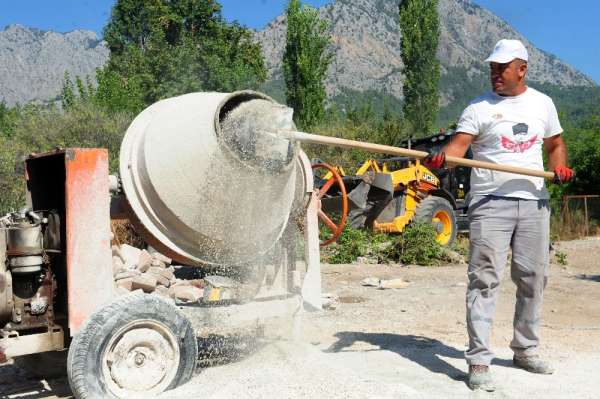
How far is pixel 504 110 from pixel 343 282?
17.0 feet

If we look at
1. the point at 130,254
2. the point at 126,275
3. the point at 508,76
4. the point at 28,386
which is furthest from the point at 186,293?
the point at 508,76

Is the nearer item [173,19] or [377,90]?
[173,19]

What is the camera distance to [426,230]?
434 inches

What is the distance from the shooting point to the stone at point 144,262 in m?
7.70

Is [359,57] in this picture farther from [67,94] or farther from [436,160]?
[436,160]

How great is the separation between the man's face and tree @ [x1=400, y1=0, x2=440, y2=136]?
2804 centimetres

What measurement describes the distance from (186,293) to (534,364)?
385cm

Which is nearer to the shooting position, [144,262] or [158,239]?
[158,239]

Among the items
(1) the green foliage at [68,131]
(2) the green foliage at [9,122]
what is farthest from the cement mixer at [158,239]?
(2) the green foliage at [9,122]

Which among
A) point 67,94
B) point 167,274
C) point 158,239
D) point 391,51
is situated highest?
point 391,51

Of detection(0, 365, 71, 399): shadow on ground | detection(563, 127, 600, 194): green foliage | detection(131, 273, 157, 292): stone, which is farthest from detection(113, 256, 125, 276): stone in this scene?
detection(563, 127, 600, 194): green foliage

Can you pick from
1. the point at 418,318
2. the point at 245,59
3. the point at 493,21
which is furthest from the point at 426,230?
the point at 493,21

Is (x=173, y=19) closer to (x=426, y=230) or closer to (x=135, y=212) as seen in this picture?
(x=426, y=230)

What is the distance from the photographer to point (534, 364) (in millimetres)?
3934
